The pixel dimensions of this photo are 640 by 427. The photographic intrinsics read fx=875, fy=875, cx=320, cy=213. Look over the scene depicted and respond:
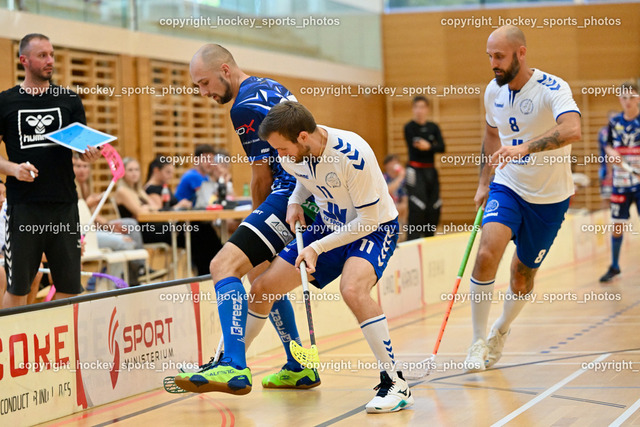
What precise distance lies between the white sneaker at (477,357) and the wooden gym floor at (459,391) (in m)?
0.04

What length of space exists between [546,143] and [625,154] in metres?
4.96

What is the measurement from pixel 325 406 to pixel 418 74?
1573 cm

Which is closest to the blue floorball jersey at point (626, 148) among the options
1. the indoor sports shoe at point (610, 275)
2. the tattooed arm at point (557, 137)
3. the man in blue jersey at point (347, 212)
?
the indoor sports shoe at point (610, 275)

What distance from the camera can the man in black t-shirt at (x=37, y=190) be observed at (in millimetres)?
4816

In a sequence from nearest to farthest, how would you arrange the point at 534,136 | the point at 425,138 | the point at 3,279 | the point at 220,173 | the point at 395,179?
the point at 534,136 → the point at 3,279 → the point at 220,173 → the point at 425,138 → the point at 395,179

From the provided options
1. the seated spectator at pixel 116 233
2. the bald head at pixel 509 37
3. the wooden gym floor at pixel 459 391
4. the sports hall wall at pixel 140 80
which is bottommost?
the wooden gym floor at pixel 459 391

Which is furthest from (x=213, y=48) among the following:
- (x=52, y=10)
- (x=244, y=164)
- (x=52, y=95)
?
(x=244, y=164)

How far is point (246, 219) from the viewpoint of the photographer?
4207mm

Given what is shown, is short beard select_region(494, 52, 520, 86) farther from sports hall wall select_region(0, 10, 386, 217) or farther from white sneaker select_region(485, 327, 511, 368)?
sports hall wall select_region(0, 10, 386, 217)

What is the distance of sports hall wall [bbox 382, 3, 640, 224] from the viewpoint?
18.3 metres

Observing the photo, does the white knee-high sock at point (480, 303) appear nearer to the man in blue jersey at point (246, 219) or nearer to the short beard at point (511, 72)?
the short beard at point (511, 72)

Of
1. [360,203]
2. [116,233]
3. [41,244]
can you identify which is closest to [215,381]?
[360,203]

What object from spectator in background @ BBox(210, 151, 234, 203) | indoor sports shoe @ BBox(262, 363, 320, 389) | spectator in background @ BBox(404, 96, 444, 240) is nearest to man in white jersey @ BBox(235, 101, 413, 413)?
indoor sports shoe @ BBox(262, 363, 320, 389)

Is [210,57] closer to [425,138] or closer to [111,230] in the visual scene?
[111,230]
